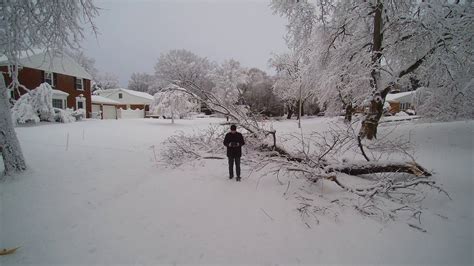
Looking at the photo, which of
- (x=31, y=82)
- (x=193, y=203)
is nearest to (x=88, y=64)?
(x=31, y=82)

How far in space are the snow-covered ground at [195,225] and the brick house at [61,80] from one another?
69.3ft

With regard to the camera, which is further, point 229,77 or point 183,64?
point 183,64

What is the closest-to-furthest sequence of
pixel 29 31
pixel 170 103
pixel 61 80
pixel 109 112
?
pixel 29 31, pixel 170 103, pixel 61 80, pixel 109 112

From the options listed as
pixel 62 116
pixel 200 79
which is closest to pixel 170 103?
pixel 62 116

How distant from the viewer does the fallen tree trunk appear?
5.16 metres

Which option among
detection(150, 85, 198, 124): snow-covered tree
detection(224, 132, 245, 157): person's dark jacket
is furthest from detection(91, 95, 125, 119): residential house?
detection(224, 132, 245, 157): person's dark jacket

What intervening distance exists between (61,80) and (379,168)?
2947 cm

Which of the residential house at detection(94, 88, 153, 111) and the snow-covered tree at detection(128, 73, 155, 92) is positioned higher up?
the snow-covered tree at detection(128, 73, 155, 92)

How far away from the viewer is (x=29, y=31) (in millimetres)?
4578

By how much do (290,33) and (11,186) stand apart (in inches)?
421

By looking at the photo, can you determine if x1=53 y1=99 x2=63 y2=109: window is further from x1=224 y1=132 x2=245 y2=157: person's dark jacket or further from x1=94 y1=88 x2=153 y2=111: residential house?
x1=224 y1=132 x2=245 y2=157: person's dark jacket

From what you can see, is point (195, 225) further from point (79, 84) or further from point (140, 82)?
point (140, 82)

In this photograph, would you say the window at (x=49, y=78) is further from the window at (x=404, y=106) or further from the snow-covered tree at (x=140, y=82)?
the window at (x=404, y=106)

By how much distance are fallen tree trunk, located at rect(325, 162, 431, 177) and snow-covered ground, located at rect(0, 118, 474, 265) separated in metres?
0.71
